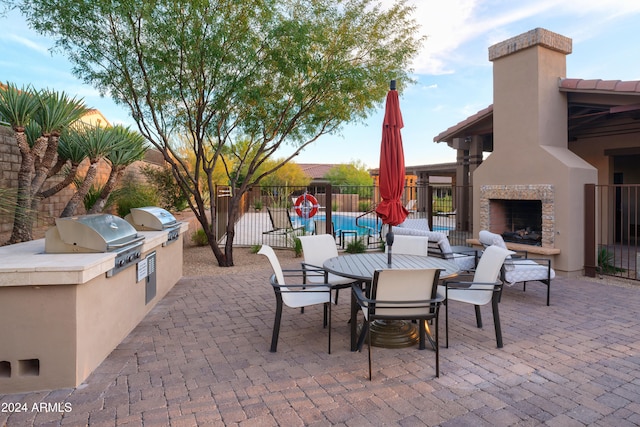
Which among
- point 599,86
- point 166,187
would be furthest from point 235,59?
point 599,86

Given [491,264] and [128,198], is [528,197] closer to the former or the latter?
[491,264]

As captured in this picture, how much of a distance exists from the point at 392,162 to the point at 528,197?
4.94m

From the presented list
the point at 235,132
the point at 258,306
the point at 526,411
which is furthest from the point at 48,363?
the point at 235,132

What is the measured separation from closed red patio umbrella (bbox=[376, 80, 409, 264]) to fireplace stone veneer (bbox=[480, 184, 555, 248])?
4665 mm

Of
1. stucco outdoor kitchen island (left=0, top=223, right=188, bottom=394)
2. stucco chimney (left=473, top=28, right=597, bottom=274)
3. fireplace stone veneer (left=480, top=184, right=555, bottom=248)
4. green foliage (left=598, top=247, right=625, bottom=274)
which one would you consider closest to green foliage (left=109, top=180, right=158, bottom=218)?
stucco outdoor kitchen island (left=0, top=223, right=188, bottom=394)

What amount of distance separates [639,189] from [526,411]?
11.7 metres

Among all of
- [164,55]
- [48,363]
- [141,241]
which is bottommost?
[48,363]

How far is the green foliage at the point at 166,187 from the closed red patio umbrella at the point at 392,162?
8262mm

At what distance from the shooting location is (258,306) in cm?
512

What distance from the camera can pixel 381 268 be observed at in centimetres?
382

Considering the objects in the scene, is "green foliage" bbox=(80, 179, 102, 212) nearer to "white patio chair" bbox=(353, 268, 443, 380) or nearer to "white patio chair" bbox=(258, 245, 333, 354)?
"white patio chair" bbox=(258, 245, 333, 354)

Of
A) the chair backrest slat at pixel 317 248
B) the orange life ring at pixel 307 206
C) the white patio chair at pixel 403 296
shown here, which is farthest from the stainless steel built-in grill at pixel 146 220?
the orange life ring at pixel 307 206

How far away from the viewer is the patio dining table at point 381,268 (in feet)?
11.9

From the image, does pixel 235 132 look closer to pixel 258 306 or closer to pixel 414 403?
pixel 258 306
